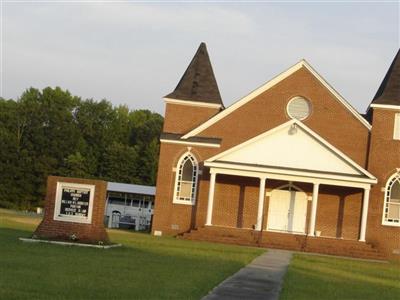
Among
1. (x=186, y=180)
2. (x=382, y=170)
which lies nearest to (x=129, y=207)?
(x=186, y=180)

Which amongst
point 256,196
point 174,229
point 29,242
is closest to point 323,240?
point 256,196

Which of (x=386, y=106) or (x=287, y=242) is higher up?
(x=386, y=106)

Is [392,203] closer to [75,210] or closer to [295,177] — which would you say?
[295,177]

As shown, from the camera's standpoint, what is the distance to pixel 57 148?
9131cm

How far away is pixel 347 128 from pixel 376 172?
108 inches

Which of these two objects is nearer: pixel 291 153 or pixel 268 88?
pixel 291 153

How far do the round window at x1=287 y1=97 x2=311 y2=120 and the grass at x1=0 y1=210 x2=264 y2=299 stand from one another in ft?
60.4

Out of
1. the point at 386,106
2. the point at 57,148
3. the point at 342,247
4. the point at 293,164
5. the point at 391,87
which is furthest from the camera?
the point at 57,148

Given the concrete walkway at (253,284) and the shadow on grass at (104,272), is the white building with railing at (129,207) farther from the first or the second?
the concrete walkway at (253,284)

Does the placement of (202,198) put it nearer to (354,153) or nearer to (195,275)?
(354,153)

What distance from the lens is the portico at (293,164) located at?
42281mm

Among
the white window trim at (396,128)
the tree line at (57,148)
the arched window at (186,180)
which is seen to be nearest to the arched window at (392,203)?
the white window trim at (396,128)

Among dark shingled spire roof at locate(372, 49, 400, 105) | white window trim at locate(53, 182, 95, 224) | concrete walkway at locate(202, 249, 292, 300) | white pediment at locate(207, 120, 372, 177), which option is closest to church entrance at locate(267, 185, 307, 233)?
white pediment at locate(207, 120, 372, 177)

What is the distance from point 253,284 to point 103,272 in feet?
10.9
